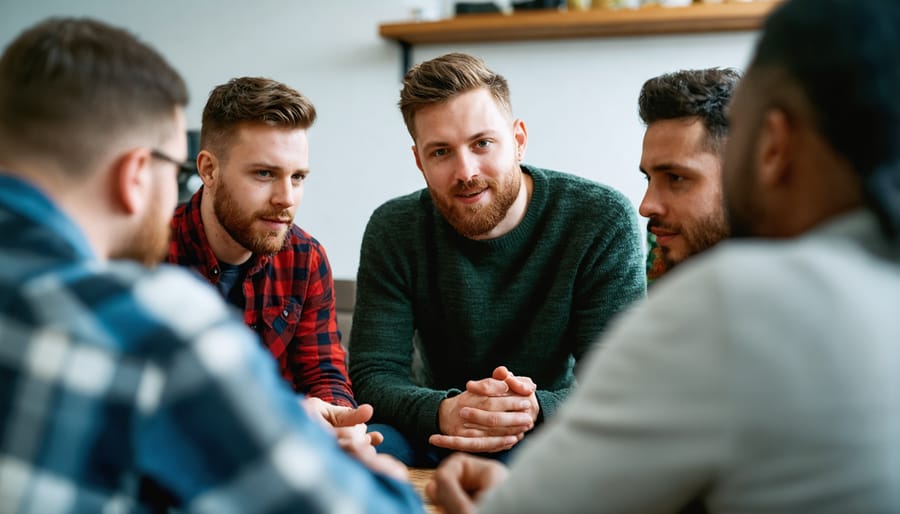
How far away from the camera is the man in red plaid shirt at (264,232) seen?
187 cm

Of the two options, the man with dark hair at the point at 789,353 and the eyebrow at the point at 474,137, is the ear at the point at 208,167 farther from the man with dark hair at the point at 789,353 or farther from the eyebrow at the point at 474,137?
the man with dark hair at the point at 789,353

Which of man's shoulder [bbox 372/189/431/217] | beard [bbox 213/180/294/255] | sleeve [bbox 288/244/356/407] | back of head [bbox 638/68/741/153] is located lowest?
sleeve [bbox 288/244/356/407]

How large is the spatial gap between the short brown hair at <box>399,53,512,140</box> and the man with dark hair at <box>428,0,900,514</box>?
47.2 inches

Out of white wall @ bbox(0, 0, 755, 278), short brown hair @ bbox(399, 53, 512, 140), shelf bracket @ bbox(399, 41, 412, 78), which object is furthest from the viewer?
shelf bracket @ bbox(399, 41, 412, 78)

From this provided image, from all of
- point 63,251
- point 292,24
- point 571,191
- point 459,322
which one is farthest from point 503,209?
point 292,24

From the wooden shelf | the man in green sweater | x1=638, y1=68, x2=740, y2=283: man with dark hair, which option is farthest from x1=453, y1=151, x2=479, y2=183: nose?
the wooden shelf

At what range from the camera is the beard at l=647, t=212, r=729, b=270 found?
1.54 m

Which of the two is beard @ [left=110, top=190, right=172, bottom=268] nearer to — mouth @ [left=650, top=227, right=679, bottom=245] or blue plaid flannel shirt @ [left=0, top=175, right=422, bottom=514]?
blue plaid flannel shirt @ [left=0, top=175, right=422, bottom=514]

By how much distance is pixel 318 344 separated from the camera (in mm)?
1969

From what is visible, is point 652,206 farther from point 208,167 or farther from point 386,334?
point 208,167

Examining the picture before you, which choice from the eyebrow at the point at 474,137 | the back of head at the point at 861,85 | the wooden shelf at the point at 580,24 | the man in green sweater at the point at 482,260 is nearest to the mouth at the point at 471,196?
the man in green sweater at the point at 482,260

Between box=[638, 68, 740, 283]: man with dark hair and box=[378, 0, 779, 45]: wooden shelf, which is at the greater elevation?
box=[378, 0, 779, 45]: wooden shelf

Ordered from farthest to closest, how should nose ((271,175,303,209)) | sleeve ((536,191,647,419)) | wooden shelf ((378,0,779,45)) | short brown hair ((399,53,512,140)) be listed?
wooden shelf ((378,0,779,45)) < nose ((271,175,303,209)) < short brown hair ((399,53,512,140)) < sleeve ((536,191,647,419))

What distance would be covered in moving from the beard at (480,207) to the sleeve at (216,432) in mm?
1189
